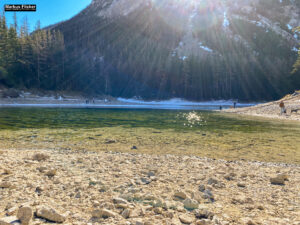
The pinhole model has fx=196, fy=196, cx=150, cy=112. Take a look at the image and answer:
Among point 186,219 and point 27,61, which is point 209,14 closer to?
point 27,61

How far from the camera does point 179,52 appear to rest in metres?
118

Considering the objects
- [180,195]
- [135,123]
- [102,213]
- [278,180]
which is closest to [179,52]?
[135,123]

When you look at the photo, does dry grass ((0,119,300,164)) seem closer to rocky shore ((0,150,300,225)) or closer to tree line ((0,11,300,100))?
rocky shore ((0,150,300,225))

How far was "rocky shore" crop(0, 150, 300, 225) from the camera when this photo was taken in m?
3.69

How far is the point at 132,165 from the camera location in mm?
7402

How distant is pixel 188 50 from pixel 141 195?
4846 inches

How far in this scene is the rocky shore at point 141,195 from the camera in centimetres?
369

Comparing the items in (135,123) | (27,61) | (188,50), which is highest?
(188,50)

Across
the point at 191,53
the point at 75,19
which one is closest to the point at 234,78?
the point at 191,53

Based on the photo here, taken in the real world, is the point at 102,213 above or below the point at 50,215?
below

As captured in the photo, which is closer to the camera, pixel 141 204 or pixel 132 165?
pixel 141 204

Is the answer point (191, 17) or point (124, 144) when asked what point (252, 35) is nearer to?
point (191, 17)

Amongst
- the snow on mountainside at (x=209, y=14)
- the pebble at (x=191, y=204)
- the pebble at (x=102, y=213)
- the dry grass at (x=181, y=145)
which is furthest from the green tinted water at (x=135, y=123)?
the snow on mountainside at (x=209, y=14)

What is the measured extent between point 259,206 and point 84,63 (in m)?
116
